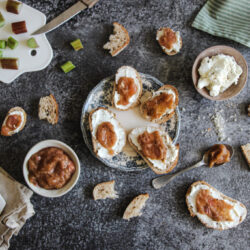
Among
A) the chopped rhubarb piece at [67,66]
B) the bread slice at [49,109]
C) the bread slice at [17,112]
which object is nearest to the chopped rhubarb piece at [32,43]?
the chopped rhubarb piece at [67,66]

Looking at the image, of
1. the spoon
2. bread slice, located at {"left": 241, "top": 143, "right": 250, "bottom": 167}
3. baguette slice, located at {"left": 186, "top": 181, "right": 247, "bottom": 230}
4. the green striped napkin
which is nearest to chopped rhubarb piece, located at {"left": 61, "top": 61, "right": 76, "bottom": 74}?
the green striped napkin

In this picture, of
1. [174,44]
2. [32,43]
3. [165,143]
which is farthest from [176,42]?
[32,43]

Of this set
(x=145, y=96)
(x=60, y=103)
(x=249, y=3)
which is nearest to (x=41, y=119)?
(x=60, y=103)

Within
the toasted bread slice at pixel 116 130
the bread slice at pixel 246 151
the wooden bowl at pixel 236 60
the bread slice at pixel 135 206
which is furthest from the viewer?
the bread slice at pixel 246 151

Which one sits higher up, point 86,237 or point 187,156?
point 187,156

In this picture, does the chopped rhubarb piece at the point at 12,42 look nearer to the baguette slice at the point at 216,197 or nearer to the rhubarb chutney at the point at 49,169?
the rhubarb chutney at the point at 49,169

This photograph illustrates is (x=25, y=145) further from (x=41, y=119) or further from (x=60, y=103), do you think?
(x=60, y=103)

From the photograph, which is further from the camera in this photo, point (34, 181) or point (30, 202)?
point (30, 202)
